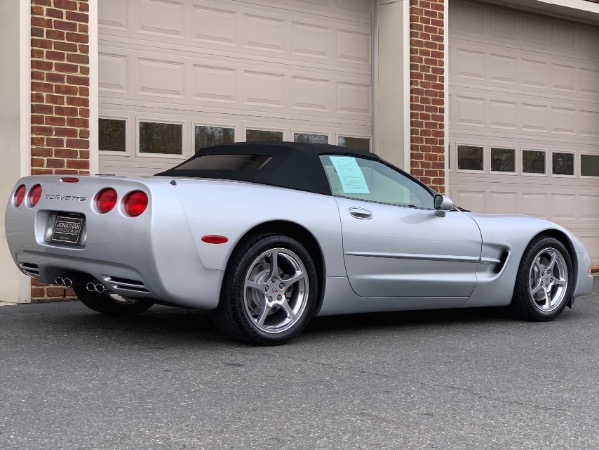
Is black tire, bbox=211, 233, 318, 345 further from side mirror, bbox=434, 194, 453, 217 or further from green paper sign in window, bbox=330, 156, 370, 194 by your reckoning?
side mirror, bbox=434, 194, 453, 217

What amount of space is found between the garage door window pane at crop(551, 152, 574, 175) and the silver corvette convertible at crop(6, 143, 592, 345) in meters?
5.76

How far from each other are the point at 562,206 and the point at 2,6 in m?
7.93

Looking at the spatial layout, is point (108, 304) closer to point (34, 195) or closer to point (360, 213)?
point (34, 195)

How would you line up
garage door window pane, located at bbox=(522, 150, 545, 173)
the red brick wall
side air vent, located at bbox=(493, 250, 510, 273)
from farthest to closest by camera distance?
garage door window pane, located at bbox=(522, 150, 545, 173), the red brick wall, side air vent, located at bbox=(493, 250, 510, 273)

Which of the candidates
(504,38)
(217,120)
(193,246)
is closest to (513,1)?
(504,38)

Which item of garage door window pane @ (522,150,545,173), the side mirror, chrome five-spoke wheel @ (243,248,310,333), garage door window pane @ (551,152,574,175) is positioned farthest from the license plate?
garage door window pane @ (551,152,574,175)

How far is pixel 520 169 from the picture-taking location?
496 inches

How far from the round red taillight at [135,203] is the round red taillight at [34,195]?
2.80 feet

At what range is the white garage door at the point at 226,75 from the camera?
9031 millimetres

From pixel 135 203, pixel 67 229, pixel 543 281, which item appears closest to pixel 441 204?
pixel 543 281

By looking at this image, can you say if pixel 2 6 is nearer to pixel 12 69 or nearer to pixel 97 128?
pixel 12 69

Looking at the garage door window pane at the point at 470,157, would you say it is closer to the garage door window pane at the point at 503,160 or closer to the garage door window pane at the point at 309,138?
the garage door window pane at the point at 503,160

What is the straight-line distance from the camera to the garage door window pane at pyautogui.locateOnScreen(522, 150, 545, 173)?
41.6 feet

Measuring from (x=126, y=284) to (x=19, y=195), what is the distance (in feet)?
3.89
